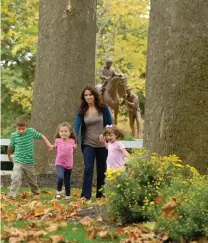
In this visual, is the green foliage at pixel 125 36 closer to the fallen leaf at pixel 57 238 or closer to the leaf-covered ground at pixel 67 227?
the leaf-covered ground at pixel 67 227

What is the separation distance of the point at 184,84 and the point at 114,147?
2479mm

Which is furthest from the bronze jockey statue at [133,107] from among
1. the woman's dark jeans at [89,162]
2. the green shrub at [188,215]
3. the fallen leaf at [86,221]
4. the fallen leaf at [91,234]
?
the fallen leaf at [91,234]

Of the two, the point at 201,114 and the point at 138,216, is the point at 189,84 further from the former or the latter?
the point at 138,216

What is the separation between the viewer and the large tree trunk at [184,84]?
759 centimetres

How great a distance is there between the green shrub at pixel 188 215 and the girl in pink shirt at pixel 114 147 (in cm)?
324

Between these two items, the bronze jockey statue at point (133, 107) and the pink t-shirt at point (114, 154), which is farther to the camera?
the bronze jockey statue at point (133, 107)

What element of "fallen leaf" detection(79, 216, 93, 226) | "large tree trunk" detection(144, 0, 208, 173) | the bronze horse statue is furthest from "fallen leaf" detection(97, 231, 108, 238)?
the bronze horse statue

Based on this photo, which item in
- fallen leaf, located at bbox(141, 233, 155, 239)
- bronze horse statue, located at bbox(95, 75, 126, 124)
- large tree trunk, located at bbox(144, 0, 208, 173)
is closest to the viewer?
fallen leaf, located at bbox(141, 233, 155, 239)

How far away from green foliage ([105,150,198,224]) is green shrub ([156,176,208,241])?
1.77ft

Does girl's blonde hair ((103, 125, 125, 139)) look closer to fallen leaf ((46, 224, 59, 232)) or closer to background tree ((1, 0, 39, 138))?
fallen leaf ((46, 224, 59, 232))

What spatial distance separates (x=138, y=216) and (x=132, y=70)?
29.5 meters

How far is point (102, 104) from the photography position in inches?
399

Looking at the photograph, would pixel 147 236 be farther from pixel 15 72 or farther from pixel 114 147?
pixel 15 72

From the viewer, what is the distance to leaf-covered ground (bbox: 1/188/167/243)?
6.06 metres
